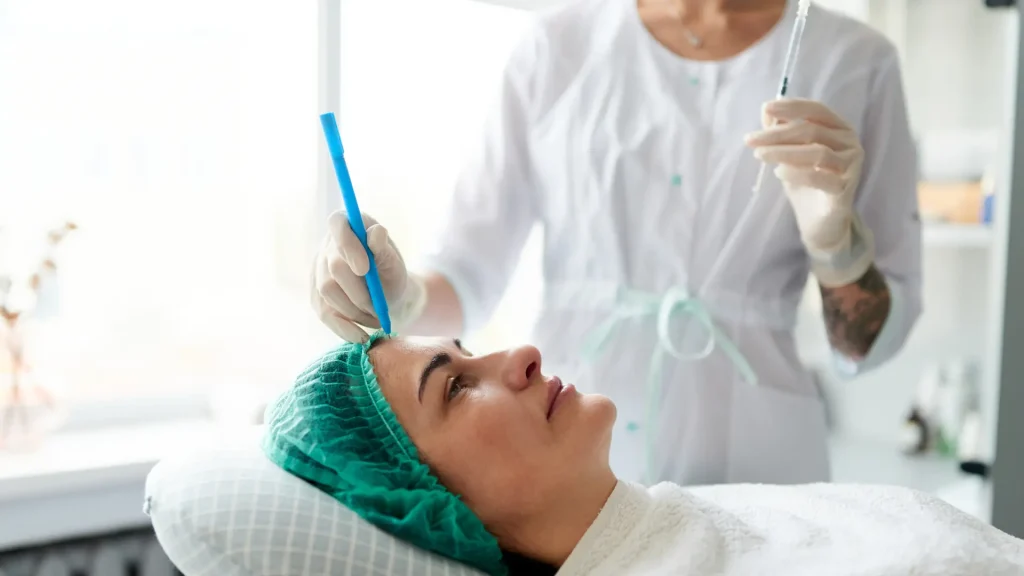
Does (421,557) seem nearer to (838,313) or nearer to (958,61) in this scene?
(838,313)

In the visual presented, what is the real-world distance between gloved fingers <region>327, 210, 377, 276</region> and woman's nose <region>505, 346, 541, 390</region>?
213 millimetres

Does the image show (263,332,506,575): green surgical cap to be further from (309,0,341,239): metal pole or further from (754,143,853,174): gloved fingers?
(309,0,341,239): metal pole

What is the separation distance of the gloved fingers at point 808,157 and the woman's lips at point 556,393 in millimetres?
402

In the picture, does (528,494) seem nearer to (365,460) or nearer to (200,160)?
(365,460)

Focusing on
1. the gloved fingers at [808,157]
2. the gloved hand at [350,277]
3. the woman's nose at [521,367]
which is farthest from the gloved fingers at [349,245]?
the gloved fingers at [808,157]

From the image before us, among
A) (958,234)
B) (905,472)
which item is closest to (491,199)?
(958,234)

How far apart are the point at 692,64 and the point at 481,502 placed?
2.49 ft

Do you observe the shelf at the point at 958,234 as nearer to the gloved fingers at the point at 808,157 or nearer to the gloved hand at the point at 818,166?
the gloved hand at the point at 818,166

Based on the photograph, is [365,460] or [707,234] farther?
[707,234]

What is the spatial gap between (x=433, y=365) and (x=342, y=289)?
0.53ft

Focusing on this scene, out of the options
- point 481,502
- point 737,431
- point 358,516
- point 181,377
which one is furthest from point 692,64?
point 181,377

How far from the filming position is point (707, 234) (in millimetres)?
1324

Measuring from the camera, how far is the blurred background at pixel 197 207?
1.65 meters

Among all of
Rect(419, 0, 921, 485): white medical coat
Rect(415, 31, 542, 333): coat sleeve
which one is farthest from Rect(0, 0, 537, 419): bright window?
Rect(419, 0, 921, 485): white medical coat
